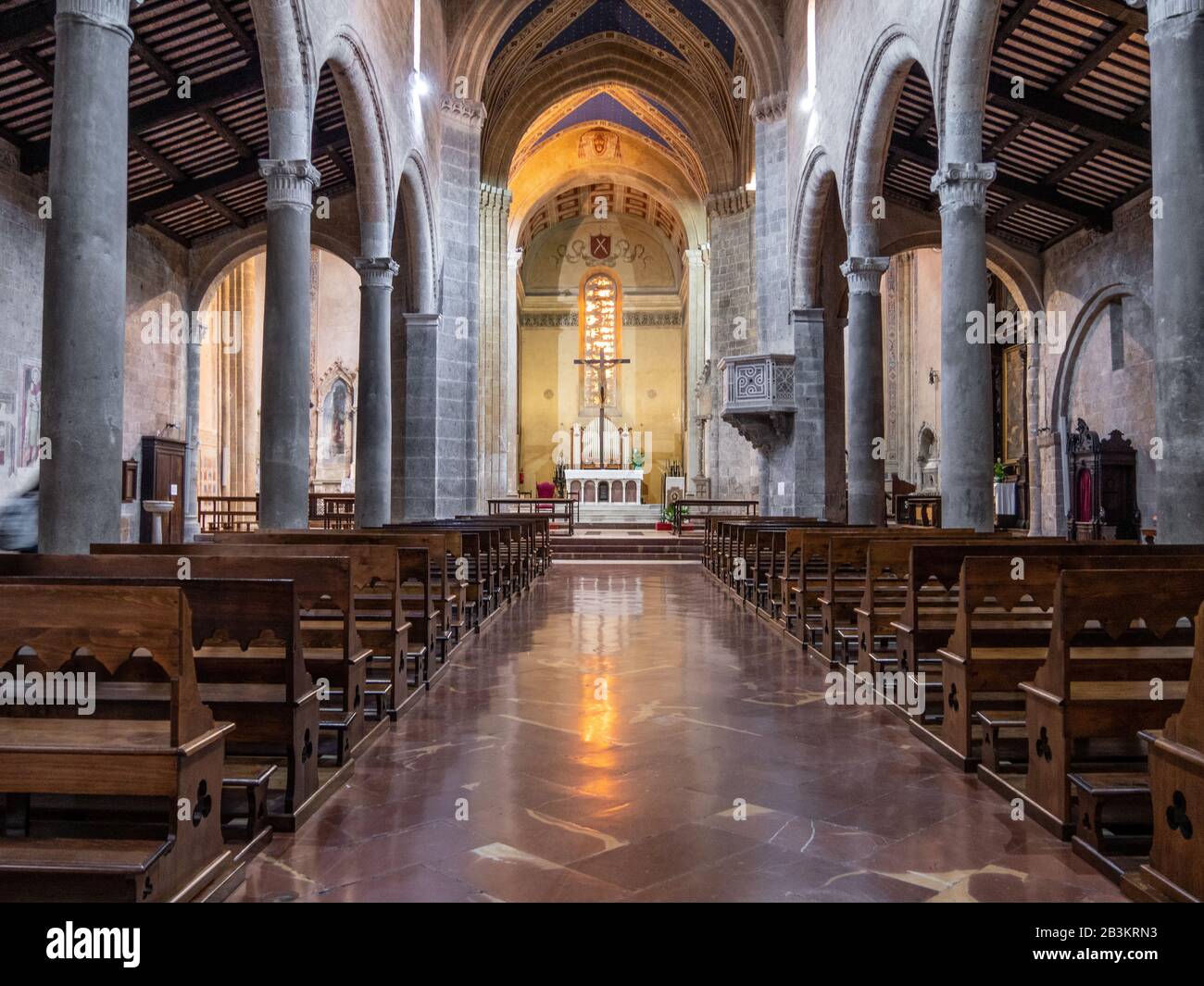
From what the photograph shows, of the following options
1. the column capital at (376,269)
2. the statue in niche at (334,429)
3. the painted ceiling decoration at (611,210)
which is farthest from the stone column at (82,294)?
Answer: the painted ceiling decoration at (611,210)

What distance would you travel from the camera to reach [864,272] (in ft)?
40.7

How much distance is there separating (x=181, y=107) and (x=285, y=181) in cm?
472

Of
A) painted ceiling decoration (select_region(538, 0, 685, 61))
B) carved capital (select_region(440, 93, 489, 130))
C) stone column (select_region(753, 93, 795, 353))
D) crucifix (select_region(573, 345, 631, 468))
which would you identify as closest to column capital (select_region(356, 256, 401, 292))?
carved capital (select_region(440, 93, 489, 130))

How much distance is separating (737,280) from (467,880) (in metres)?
21.2

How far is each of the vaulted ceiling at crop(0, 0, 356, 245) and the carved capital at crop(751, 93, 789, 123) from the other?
785 cm

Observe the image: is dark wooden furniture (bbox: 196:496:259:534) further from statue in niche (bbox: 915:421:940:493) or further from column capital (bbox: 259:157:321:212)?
statue in niche (bbox: 915:421:940:493)

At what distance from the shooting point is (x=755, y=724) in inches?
177

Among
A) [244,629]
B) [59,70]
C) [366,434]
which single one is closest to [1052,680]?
[244,629]

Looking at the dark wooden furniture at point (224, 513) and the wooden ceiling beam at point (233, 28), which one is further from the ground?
the wooden ceiling beam at point (233, 28)

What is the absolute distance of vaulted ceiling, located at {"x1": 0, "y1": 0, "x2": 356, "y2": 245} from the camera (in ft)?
33.7

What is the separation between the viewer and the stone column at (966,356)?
8.84 m

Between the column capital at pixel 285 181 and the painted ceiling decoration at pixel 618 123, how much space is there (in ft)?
55.2

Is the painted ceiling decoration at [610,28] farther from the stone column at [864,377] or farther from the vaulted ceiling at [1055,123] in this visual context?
the stone column at [864,377]

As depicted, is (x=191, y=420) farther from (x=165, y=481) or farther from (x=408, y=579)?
(x=408, y=579)
